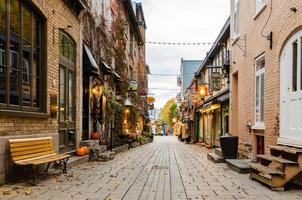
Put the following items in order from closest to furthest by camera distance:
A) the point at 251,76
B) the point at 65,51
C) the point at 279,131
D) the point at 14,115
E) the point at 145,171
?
1. the point at 14,115
2. the point at 279,131
3. the point at 145,171
4. the point at 65,51
5. the point at 251,76

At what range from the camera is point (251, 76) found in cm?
1327

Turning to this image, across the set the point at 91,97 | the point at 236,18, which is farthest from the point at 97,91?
the point at 236,18

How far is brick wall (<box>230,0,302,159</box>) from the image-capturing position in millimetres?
9695

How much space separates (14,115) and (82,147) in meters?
5.62

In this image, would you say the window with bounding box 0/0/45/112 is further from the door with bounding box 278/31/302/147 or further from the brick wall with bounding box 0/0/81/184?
the door with bounding box 278/31/302/147

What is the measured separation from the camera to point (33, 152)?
8.74m


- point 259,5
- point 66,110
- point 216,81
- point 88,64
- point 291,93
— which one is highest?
point 259,5

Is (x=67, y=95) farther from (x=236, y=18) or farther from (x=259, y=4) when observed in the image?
(x=236, y=18)

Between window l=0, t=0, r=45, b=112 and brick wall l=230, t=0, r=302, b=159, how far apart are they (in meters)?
5.55

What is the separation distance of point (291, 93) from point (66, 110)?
6.50 meters

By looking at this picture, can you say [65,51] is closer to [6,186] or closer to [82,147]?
[82,147]

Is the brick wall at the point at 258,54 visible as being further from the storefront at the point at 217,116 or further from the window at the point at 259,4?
the storefront at the point at 217,116

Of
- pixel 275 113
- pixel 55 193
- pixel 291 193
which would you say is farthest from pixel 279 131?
pixel 55 193

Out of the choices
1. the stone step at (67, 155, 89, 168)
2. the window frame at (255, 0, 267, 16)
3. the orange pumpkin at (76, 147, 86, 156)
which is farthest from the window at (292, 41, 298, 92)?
the orange pumpkin at (76, 147, 86, 156)
